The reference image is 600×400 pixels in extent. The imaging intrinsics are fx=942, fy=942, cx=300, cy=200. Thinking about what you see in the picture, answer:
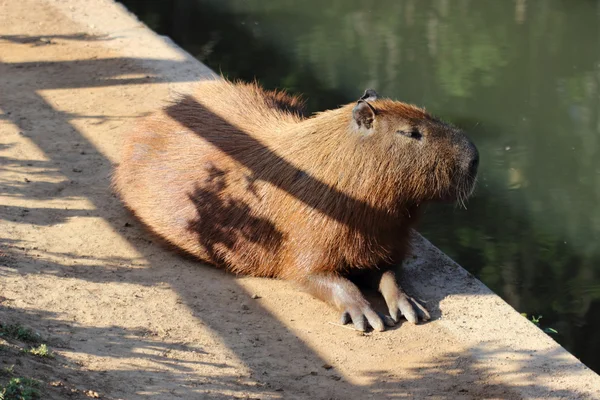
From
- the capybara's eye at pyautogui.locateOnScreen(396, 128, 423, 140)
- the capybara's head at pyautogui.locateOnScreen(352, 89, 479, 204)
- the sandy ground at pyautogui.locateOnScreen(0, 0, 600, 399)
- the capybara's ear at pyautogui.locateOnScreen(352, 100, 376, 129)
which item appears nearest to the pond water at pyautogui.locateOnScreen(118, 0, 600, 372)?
the sandy ground at pyautogui.locateOnScreen(0, 0, 600, 399)

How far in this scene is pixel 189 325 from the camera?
506 centimetres

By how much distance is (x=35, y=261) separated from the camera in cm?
545

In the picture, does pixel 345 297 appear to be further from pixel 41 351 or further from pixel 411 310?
pixel 41 351

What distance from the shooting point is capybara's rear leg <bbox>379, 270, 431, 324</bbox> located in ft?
17.2

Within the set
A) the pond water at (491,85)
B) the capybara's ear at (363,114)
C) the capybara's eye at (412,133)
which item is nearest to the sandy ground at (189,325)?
the capybara's eye at (412,133)

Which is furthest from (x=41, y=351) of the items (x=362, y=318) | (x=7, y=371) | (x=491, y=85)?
(x=491, y=85)

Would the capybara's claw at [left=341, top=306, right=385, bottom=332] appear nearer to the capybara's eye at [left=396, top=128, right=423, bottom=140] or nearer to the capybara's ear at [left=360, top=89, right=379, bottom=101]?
the capybara's eye at [left=396, top=128, right=423, bottom=140]

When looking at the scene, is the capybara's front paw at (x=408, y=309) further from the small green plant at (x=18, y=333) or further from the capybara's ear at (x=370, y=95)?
the small green plant at (x=18, y=333)

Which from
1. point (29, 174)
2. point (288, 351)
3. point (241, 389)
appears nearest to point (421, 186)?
point (288, 351)

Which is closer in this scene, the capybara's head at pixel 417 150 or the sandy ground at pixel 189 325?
the sandy ground at pixel 189 325

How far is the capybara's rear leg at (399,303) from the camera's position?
206 inches

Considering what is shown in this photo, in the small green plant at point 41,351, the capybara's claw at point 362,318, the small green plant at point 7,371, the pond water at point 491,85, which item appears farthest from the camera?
the pond water at point 491,85

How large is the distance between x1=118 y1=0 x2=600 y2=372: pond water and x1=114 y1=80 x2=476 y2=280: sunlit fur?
203 cm

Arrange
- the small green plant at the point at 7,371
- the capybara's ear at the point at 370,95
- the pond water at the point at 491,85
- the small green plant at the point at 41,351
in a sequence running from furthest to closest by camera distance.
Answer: the pond water at the point at 491,85 → the capybara's ear at the point at 370,95 → the small green plant at the point at 41,351 → the small green plant at the point at 7,371
